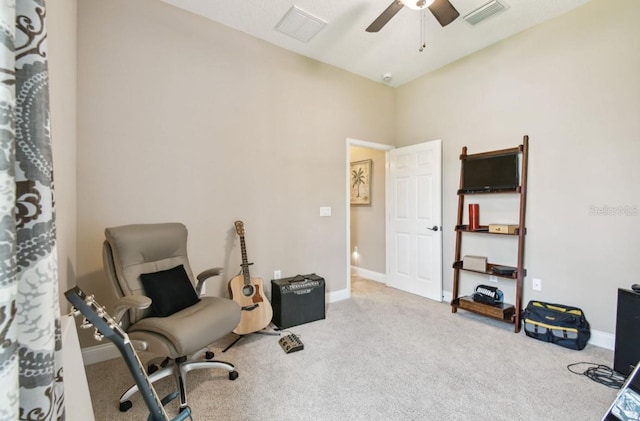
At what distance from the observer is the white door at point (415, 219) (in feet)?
11.9

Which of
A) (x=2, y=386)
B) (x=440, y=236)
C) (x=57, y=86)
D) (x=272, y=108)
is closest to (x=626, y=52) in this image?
(x=440, y=236)

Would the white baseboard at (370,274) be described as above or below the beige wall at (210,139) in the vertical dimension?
below

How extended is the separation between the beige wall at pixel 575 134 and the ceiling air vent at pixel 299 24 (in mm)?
1901

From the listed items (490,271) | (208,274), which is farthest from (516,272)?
(208,274)

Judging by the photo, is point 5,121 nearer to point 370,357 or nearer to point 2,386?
point 2,386

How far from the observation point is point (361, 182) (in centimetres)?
475

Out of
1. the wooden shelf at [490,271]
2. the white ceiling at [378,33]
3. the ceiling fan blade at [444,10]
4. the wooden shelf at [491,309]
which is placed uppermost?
the white ceiling at [378,33]

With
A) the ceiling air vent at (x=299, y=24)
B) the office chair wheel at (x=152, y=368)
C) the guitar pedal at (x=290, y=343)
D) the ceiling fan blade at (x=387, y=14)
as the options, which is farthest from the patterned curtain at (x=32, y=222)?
the ceiling air vent at (x=299, y=24)

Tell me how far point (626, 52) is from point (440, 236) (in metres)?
2.29

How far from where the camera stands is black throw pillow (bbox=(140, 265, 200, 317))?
6.27ft

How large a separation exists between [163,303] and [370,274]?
3.30 m

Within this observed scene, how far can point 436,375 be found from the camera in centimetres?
203

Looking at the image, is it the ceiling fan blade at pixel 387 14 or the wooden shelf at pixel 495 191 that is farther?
the wooden shelf at pixel 495 191

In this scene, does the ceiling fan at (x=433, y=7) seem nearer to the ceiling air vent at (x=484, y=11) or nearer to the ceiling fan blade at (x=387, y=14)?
the ceiling fan blade at (x=387, y=14)
